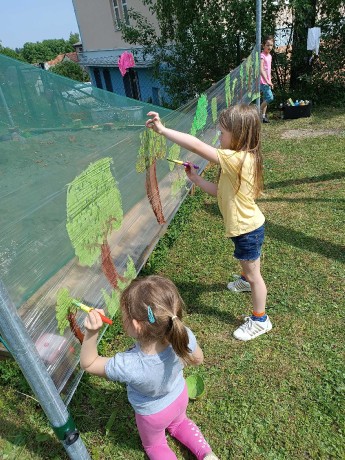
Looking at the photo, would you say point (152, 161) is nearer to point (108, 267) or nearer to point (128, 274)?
point (128, 274)

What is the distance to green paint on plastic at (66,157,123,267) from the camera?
1650mm

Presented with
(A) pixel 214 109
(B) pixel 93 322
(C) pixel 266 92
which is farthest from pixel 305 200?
(C) pixel 266 92

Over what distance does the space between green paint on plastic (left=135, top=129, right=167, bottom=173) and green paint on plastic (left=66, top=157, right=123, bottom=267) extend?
1.38 ft

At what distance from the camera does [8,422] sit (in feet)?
6.97

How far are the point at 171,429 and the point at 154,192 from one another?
159cm

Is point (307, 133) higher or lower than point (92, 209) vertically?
lower

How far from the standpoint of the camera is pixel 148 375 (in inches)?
62.7

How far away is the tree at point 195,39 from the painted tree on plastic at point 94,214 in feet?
26.7

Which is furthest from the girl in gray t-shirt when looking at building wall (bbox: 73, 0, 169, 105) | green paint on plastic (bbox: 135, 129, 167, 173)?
building wall (bbox: 73, 0, 169, 105)

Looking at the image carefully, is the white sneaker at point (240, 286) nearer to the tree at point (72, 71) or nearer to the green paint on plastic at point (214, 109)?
the green paint on plastic at point (214, 109)

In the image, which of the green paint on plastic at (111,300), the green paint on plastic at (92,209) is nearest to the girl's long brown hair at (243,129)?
the green paint on plastic at (92,209)

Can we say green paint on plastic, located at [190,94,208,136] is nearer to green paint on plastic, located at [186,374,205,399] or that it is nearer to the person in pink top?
green paint on plastic, located at [186,374,205,399]

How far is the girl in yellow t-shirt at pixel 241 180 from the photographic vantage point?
2059 millimetres

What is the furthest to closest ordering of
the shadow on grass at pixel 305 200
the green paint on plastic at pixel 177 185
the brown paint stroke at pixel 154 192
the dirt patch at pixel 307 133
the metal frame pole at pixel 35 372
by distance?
1. the dirt patch at pixel 307 133
2. the shadow on grass at pixel 305 200
3. the green paint on plastic at pixel 177 185
4. the brown paint stroke at pixel 154 192
5. the metal frame pole at pixel 35 372
